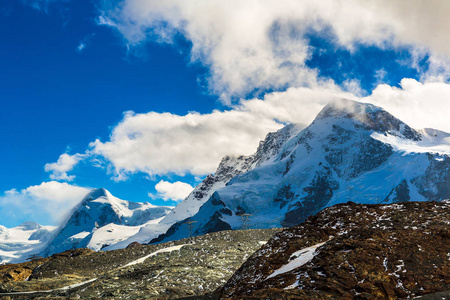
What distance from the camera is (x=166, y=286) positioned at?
28.0 meters

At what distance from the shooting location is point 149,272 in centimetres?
3188

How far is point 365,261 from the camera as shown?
1435 cm

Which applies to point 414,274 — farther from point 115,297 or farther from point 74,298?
point 74,298

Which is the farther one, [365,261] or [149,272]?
[149,272]

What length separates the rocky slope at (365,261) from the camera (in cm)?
1269

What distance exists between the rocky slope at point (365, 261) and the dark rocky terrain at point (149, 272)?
426 inches

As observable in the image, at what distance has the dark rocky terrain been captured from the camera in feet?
90.8

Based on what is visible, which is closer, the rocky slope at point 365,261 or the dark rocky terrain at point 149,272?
the rocky slope at point 365,261

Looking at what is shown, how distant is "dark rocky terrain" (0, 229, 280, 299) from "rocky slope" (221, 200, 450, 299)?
10813 millimetres

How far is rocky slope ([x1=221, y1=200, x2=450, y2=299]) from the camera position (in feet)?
41.6

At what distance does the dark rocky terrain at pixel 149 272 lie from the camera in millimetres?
27672

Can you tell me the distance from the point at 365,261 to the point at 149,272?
77.3 ft

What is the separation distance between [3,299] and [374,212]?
33137 mm

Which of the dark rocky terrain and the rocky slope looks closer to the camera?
the rocky slope
